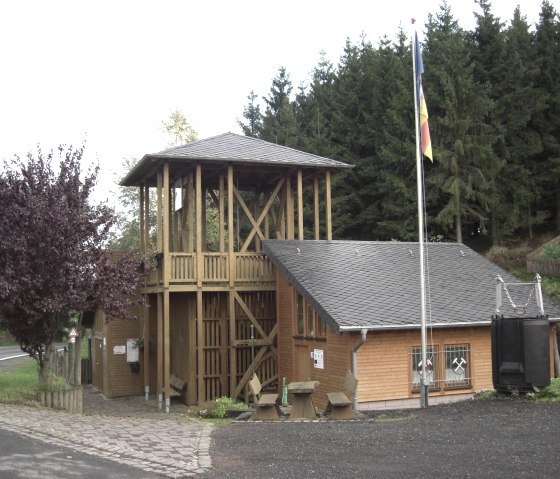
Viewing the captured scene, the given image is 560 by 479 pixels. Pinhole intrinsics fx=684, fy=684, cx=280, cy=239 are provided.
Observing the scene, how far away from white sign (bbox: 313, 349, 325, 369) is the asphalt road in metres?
9.60

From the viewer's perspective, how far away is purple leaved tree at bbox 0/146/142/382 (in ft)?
46.1

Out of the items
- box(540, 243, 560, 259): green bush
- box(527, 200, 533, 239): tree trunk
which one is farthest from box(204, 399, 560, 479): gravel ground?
box(527, 200, 533, 239): tree trunk

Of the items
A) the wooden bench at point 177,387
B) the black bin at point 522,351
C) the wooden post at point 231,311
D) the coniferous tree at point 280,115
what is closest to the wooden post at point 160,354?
the wooden bench at point 177,387

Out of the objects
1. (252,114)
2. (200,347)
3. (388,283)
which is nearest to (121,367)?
(200,347)

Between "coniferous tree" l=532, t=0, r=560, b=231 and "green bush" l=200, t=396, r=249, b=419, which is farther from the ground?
"coniferous tree" l=532, t=0, r=560, b=231

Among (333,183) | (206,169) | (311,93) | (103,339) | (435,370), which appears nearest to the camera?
(435,370)

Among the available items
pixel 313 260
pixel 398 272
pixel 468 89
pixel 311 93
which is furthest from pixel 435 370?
pixel 311 93

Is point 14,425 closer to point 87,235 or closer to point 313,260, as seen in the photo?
point 87,235

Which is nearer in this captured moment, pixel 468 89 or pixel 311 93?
pixel 468 89

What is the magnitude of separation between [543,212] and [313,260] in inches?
893

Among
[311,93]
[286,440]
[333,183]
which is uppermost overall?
[311,93]

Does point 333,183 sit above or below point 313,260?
above

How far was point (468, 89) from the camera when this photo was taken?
36750mm

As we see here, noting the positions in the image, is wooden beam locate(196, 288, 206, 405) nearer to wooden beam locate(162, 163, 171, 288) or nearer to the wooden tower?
the wooden tower
